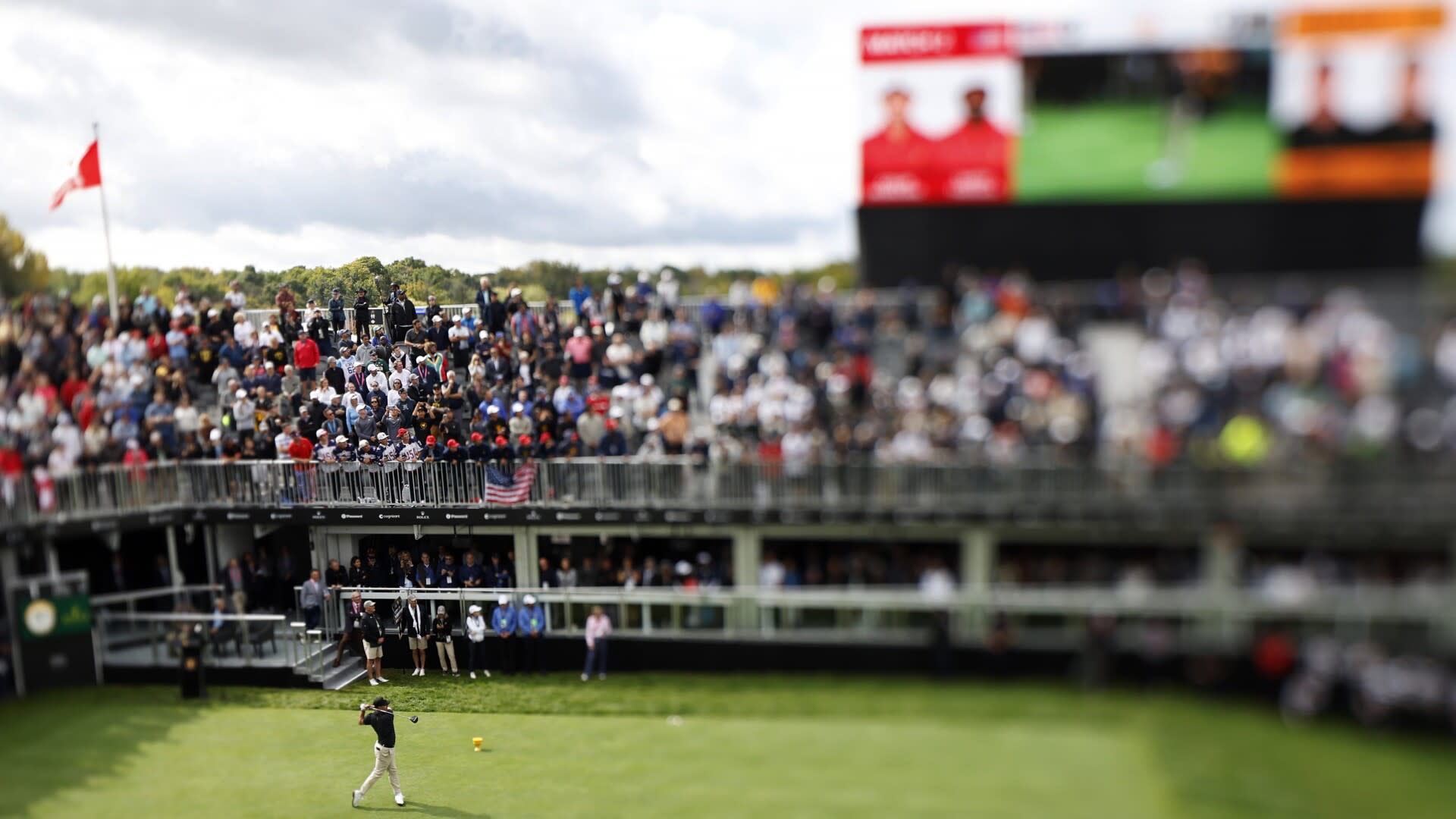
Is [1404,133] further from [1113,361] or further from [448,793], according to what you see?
[448,793]

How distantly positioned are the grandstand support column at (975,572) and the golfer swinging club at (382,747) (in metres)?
3.22

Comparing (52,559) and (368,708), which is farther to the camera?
(368,708)

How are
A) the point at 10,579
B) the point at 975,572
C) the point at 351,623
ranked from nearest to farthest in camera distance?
the point at 975,572
the point at 10,579
the point at 351,623

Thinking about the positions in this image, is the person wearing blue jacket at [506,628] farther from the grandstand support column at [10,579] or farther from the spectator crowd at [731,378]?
the grandstand support column at [10,579]

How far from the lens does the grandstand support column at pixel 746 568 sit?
520 cm

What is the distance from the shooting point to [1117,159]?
4.62m

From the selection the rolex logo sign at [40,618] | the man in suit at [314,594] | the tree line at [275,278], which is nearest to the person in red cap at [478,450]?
the tree line at [275,278]

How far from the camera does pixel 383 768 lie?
19.1 ft

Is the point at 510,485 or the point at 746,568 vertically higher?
the point at 510,485

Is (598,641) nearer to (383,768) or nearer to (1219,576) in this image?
(383,768)

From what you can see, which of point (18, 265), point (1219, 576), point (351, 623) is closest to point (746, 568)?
point (1219, 576)

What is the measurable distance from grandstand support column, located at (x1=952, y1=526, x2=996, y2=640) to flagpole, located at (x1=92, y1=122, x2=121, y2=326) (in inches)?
194

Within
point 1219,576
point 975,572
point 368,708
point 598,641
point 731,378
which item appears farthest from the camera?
point 368,708

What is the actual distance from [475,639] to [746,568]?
1.75 m
